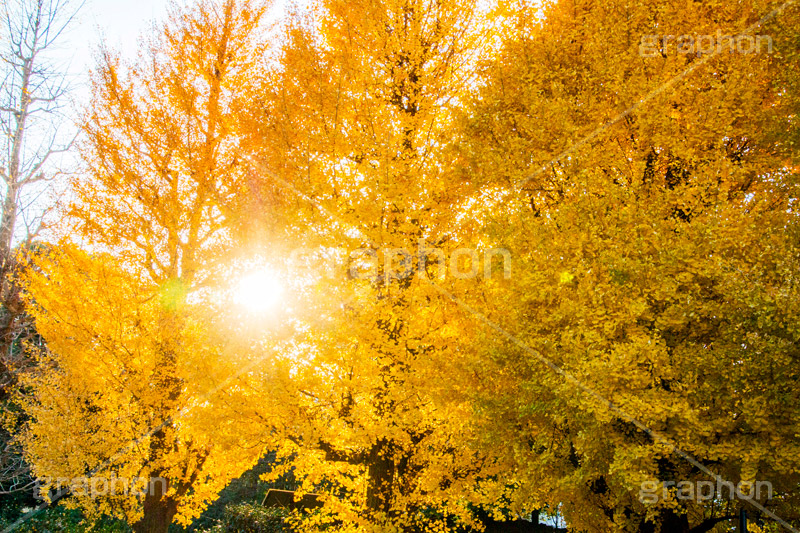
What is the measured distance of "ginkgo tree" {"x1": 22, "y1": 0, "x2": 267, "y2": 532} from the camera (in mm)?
7863

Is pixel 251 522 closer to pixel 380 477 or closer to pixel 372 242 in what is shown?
pixel 380 477

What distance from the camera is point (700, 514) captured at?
6133 mm

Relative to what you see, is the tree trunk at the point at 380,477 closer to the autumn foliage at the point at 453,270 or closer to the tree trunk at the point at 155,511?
the autumn foliage at the point at 453,270

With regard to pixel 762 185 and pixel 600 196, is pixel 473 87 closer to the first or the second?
pixel 600 196

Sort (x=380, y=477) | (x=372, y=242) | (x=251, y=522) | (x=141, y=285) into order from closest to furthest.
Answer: (x=372, y=242), (x=380, y=477), (x=141, y=285), (x=251, y=522)

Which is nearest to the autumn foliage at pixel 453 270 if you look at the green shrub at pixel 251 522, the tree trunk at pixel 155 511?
the tree trunk at pixel 155 511

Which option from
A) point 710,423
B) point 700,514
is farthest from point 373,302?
point 700,514

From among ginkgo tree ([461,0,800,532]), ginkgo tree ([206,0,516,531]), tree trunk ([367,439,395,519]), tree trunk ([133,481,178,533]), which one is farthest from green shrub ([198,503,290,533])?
ginkgo tree ([461,0,800,532])

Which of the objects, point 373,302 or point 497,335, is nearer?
point 497,335

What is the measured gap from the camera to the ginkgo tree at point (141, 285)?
786 centimetres

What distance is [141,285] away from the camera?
8305 millimetres

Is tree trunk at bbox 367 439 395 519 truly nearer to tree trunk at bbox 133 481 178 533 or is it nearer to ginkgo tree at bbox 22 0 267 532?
ginkgo tree at bbox 22 0 267 532

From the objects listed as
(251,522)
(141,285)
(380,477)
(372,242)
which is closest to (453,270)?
(372,242)

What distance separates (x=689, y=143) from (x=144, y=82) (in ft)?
26.9
